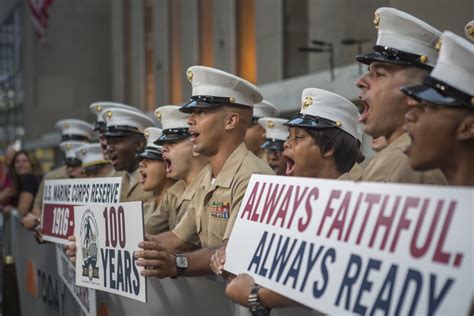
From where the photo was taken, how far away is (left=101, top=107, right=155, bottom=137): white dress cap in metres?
6.69

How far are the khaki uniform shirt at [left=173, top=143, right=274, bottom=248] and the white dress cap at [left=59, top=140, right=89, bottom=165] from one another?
3.93 meters

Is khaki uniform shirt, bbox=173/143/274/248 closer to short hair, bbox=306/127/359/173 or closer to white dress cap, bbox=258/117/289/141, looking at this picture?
short hair, bbox=306/127/359/173

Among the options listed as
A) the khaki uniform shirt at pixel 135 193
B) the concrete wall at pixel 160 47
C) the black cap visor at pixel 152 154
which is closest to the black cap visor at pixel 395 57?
the black cap visor at pixel 152 154

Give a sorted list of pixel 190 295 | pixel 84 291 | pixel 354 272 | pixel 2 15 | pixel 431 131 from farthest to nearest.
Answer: pixel 2 15 → pixel 84 291 → pixel 190 295 → pixel 431 131 → pixel 354 272

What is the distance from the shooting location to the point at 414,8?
6.71 meters

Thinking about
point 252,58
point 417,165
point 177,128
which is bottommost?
point 252,58

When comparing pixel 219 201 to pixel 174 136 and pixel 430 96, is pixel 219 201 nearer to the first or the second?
pixel 174 136

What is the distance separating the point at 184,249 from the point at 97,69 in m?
22.4

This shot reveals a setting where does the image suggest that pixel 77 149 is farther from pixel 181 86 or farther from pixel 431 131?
pixel 181 86

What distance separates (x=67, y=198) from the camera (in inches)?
236

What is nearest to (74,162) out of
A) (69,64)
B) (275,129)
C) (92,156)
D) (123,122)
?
(92,156)

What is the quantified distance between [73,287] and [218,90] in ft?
5.56

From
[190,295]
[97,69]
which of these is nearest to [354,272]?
[190,295]

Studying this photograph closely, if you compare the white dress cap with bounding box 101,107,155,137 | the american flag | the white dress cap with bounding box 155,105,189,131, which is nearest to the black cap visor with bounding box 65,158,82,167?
the white dress cap with bounding box 101,107,155,137
